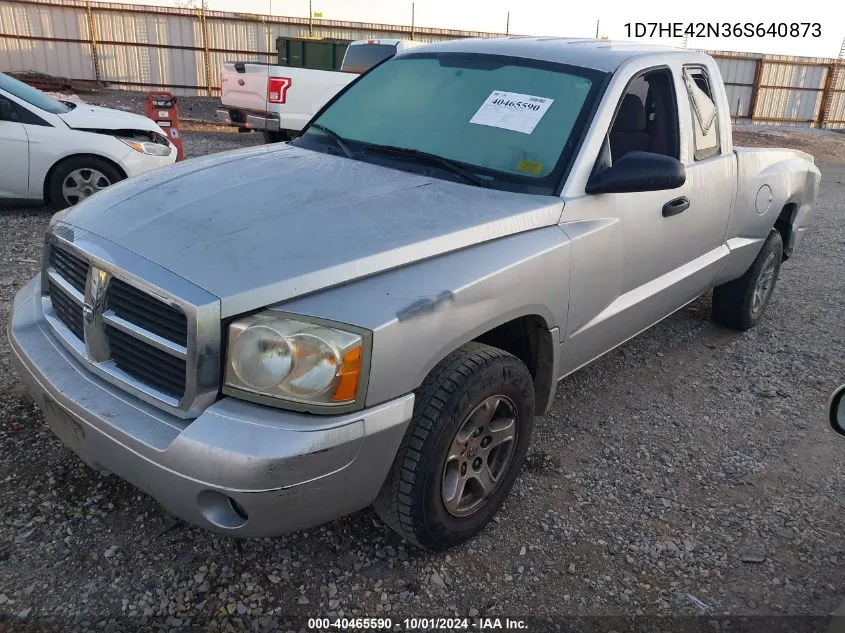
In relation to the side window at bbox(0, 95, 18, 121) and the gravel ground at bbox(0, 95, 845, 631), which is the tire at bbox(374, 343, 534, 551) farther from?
the side window at bbox(0, 95, 18, 121)

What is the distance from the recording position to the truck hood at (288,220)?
2.04 metres

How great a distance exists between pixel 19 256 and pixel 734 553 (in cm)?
555

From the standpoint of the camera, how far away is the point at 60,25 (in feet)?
62.0

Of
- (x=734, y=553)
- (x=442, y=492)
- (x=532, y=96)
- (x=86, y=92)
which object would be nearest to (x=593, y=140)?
(x=532, y=96)

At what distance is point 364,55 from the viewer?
11938 mm

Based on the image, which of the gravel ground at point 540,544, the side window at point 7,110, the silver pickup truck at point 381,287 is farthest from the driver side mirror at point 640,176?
the side window at point 7,110

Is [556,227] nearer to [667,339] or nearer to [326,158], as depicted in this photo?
[326,158]

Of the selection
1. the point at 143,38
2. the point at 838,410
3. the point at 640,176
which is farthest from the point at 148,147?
the point at 143,38

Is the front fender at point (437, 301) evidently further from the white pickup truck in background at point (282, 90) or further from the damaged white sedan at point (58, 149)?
the white pickup truck in background at point (282, 90)

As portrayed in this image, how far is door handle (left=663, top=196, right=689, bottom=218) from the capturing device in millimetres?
3355

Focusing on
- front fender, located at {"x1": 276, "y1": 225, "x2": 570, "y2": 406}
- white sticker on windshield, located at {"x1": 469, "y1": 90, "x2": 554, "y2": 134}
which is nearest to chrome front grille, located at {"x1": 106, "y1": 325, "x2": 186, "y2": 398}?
front fender, located at {"x1": 276, "y1": 225, "x2": 570, "y2": 406}

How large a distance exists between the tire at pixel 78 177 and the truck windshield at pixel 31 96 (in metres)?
0.62

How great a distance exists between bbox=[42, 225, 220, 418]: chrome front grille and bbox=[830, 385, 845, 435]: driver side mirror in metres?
1.64

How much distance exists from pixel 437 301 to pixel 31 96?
6595 millimetres
